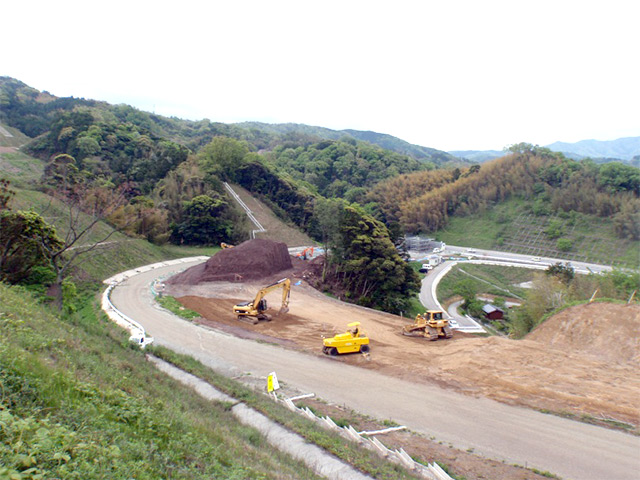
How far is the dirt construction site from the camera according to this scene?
1369cm

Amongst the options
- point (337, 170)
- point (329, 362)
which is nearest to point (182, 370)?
point (329, 362)

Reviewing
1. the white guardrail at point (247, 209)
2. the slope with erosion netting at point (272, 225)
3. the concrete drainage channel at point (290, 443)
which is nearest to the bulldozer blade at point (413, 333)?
the concrete drainage channel at point (290, 443)

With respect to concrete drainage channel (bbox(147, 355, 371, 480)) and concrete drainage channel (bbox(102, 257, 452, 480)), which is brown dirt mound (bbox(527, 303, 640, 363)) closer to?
concrete drainage channel (bbox(102, 257, 452, 480))

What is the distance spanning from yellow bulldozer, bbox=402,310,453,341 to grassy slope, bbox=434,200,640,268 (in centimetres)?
4415

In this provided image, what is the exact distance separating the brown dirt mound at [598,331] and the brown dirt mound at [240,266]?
70.5 feet

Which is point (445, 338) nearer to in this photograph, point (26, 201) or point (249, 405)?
point (249, 405)

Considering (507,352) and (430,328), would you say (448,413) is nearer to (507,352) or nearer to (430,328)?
(507,352)

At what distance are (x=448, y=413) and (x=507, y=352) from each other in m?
6.19

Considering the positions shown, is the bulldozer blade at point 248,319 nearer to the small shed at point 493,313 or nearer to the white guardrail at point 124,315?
the white guardrail at point 124,315

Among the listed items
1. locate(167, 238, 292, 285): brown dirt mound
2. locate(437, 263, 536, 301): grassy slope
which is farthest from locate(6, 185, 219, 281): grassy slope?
locate(437, 263, 536, 301): grassy slope

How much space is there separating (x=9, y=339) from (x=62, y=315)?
724cm

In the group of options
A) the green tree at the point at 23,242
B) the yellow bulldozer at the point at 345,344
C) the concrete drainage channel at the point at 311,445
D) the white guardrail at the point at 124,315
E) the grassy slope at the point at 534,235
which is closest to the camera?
the concrete drainage channel at the point at 311,445

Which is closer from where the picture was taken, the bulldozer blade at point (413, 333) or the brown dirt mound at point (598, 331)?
the brown dirt mound at point (598, 331)

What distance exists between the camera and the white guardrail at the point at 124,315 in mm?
16734
